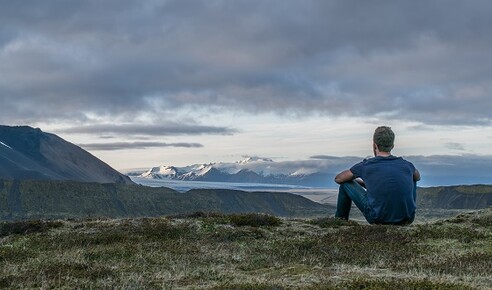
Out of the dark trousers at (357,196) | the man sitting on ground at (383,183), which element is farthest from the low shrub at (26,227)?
the man sitting on ground at (383,183)

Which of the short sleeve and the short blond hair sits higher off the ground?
the short blond hair

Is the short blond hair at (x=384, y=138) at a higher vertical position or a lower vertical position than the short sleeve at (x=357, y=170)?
higher

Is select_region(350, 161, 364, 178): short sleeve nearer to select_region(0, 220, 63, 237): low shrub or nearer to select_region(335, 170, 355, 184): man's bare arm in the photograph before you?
select_region(335, 170, 355, 184): man's bare arm

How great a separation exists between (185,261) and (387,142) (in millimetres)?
6670

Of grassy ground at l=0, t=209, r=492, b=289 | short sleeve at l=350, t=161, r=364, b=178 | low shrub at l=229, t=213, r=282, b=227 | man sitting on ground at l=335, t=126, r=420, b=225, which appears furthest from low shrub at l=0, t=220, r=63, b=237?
short sleeve at l=350, t=161, r=364, b=178

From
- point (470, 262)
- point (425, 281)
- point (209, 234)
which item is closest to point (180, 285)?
point (425, 281)

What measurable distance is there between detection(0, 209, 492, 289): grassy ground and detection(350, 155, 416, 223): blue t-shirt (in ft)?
2.24

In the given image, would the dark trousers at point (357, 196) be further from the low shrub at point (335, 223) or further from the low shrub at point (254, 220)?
the low shrub at point (254, 220)

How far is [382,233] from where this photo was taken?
51.2 ft

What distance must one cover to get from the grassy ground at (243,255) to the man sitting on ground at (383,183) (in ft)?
1.87

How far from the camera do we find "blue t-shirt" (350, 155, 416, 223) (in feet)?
49.2

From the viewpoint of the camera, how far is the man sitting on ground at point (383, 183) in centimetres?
1503

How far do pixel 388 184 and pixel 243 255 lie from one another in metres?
4.56

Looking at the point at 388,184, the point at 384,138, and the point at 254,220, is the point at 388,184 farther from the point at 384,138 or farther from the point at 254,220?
the point at 254,220
